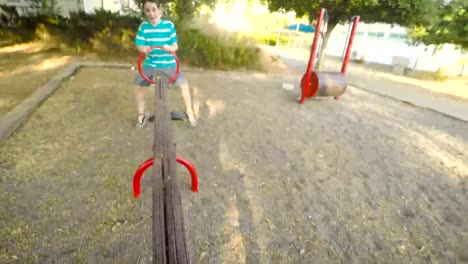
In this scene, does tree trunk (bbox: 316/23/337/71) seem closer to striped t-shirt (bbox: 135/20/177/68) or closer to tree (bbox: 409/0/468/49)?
tree (bbox: 409/0/468/49)

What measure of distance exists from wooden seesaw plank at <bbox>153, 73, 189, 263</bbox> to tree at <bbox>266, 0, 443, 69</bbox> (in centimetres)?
780

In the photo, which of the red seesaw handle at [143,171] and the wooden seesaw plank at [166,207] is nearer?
the wooden seesaw plank at [166,207]

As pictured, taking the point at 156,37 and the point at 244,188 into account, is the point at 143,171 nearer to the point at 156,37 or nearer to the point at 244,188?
the point at 244,188

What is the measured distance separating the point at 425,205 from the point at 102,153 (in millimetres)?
3385

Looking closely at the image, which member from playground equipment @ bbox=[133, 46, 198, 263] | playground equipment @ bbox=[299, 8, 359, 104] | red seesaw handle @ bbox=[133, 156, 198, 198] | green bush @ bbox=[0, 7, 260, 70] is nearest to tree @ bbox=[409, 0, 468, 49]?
playground equipment @ bbox=[299, 8, 359, 104]

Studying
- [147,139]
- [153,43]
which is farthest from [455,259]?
[153,43]

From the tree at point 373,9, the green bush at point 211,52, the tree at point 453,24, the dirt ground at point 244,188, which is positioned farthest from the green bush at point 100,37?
the tree at point 453,24

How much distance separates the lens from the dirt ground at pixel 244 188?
201cm

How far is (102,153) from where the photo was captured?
3.09 meters

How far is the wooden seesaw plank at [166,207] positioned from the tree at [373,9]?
7.80 meters

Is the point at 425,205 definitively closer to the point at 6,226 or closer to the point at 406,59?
the point at 6,226

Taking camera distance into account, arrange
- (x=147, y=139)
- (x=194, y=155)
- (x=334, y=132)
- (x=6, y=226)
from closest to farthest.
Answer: (x=6, y=226) < (x=194, y=155) < (x=147, y=139) < (x=334, y=132)

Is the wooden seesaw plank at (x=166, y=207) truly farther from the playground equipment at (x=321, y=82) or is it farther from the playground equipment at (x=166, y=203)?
the playground equipment at (x=321, y=82)

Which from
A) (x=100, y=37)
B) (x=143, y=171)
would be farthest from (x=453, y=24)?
(x=143, y=171)
